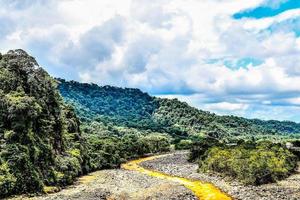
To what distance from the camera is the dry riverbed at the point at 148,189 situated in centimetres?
7156

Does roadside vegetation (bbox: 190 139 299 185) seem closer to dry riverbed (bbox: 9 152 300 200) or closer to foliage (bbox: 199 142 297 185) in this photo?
foliage (bbox: 199 142 297 185)

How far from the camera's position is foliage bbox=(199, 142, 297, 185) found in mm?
86938

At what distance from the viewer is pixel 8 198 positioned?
65.4 meters

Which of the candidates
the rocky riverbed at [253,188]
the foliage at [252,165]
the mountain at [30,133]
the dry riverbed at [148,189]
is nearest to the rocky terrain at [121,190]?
the dry riverbed at [148,189]

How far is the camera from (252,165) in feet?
289

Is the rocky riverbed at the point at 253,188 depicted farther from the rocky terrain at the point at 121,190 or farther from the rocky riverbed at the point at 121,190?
the rocky terrain at the point at 121,190

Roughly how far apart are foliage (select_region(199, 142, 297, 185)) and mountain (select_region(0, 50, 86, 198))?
92.9ft

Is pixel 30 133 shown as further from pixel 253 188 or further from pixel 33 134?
pixel 253 188

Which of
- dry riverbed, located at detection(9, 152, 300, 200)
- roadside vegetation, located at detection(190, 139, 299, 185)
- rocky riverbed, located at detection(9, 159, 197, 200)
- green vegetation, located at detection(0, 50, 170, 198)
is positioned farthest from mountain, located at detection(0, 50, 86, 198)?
roadside vegetation, located at detection(190, 139, 299, 185)

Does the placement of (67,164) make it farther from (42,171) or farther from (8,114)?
(8,114)

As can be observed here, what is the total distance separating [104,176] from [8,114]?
29.3 meters

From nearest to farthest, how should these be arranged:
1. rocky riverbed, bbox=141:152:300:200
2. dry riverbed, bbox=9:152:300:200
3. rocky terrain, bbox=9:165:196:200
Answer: rocky terrain, bbox=9:165:196:200, dry riverbed, bbox=9:152:300:200, rocky riverbed, bbox=141:152:300:200

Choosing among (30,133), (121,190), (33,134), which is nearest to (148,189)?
(121,190)

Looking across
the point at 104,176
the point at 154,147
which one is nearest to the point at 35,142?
the point at 104,176
